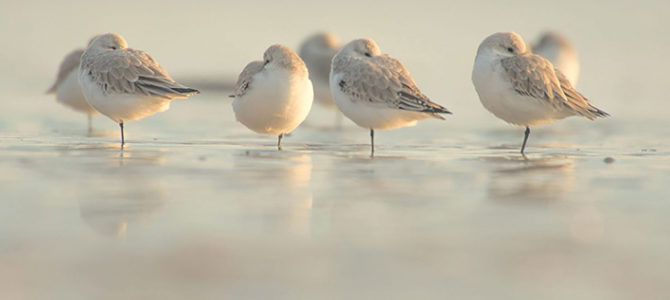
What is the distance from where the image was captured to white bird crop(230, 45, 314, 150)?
29.1 ft

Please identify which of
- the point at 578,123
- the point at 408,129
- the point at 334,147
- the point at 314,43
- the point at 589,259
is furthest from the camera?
the point at 314,43

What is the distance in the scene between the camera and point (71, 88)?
12.0 metres

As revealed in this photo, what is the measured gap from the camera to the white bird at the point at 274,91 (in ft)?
29.1

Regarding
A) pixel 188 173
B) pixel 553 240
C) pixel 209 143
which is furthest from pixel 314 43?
pixel 553 240

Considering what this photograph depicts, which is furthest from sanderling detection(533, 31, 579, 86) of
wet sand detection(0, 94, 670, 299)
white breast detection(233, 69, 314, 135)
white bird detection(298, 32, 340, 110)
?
white breast detection(233, 69, 314, 135)

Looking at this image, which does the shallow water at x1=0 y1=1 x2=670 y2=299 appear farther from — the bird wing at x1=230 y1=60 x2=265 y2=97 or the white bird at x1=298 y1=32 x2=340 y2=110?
the white bird at x1=298 y1=32 x2=340 y2=110

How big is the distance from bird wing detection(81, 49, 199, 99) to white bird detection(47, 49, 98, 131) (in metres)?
2.33

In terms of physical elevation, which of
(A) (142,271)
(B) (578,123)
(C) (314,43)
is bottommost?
(A) (142,271)

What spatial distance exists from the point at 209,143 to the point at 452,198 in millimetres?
4264

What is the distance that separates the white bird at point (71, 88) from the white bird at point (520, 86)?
17.6 ft

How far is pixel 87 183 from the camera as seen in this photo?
6.80 metres

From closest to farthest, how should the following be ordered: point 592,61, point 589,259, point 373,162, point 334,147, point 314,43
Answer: point 589,259 → point 373,162 → point 334,147 → point 314,43 → point 592,61

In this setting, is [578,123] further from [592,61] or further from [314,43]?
[592,61]

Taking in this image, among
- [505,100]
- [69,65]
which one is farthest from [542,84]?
[69,65]
